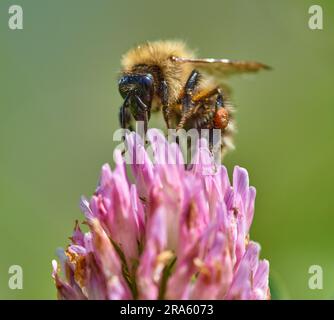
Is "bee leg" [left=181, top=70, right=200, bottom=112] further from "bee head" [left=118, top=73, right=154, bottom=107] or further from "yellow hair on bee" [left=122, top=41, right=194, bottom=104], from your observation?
"bee head" [left=118, top=73, right=154, bottom=107]

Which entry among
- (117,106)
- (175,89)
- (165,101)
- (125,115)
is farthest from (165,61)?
(117,106)

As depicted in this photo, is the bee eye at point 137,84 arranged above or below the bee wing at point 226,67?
below

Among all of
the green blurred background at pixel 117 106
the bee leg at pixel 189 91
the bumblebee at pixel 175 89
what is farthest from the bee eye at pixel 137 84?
the green blurred background at pixel 117 106

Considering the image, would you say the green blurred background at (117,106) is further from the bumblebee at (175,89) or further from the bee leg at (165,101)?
the bee leg at (165,101)

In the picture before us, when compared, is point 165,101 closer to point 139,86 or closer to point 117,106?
point 139,86

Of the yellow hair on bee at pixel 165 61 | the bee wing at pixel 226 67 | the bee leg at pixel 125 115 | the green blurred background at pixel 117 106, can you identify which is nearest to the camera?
the bee leg at pixel 125 115
